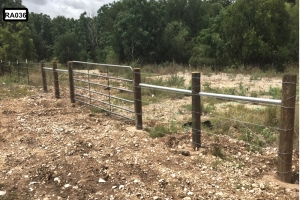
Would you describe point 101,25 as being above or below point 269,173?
above

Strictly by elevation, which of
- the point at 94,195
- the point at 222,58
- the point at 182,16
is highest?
the point at 182,16

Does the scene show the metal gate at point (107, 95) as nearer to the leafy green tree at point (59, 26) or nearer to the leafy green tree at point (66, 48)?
the leafy green tree at point (66, 48)

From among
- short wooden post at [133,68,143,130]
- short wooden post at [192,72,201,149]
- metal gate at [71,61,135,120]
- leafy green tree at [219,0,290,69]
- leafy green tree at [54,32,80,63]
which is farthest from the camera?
leafy green tree at [54,32,80,63]

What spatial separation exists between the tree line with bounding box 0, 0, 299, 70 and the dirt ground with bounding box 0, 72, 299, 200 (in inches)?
550

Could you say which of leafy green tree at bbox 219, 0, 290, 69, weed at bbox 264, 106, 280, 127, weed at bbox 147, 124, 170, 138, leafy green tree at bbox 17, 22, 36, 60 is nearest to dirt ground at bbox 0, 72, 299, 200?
weed at bbox 147, 124, 170, 138

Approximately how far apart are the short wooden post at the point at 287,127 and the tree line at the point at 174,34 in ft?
55.7

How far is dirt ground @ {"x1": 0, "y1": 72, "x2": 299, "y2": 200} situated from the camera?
3523 millimetres

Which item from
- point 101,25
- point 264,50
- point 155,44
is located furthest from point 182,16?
point 264,50

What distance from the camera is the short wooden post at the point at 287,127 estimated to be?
132 inches

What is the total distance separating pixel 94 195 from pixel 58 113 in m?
4.41

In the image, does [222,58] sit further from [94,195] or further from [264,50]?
[94,195]

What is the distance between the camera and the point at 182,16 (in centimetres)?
3944

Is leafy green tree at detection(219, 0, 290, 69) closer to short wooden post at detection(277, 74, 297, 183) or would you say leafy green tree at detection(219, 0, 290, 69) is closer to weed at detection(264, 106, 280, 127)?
weed at detection(264, 106, 280, 127)

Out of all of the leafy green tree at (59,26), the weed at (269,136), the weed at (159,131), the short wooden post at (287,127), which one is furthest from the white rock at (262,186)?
the leafy green tree at (59,26)
